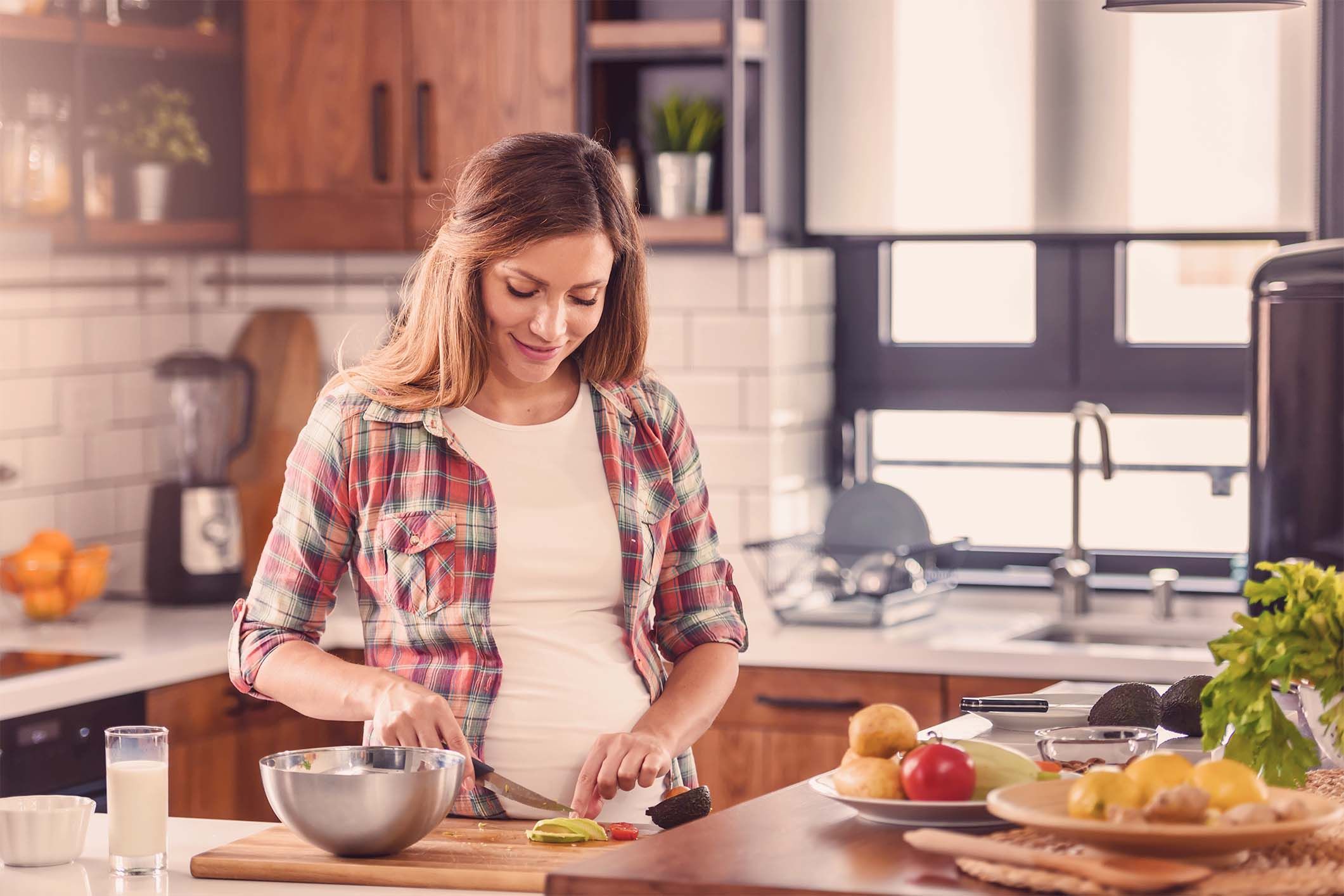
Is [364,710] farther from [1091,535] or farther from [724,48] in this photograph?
[1091,535]

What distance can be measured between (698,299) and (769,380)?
0.22 metres

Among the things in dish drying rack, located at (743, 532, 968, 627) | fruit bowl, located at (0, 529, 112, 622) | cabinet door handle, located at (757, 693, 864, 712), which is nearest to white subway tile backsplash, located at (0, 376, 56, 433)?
fruit bowl, located at (0, 529, 112, 622)

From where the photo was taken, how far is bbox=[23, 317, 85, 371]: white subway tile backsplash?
396cm

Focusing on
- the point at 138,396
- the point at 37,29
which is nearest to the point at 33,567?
the point at 138,396

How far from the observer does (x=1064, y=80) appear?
4.03 meters

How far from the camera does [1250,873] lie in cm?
150

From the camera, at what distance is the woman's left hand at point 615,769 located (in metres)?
2.09

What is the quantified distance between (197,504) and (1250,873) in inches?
115

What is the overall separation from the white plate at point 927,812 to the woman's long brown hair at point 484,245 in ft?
2.51

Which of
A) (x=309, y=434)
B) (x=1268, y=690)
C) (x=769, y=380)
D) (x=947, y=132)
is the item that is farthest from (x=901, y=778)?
(x=947, y=132)

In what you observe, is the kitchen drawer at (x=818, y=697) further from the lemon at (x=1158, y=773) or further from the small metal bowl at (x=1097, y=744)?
the lemon at (x=1158, y=773)

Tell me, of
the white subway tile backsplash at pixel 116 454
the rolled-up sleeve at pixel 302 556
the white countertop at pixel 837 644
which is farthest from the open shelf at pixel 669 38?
the rolled-up sleeve at pixel 302 556

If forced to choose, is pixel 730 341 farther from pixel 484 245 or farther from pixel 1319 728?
pixel 1319 728

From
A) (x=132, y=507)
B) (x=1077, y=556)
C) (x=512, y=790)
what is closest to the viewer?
(x=512, y=790)
